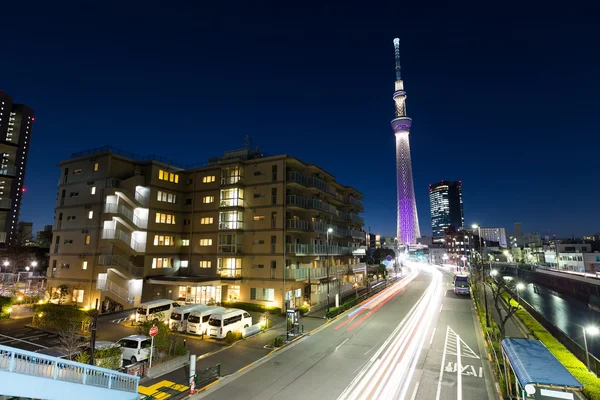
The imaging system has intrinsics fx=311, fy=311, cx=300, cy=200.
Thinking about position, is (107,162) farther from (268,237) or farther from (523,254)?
(523,254)

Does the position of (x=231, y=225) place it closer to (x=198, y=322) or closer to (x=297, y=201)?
(x=297, y=201)

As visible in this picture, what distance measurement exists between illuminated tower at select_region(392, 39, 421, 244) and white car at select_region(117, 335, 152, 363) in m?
148

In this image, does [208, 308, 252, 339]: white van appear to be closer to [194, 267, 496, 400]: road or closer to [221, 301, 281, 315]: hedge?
[194, 267, 496, 400]: road

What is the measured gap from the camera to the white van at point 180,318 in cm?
2520

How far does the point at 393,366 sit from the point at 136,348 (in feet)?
49.6

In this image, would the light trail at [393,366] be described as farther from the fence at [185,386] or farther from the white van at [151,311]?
the white van at [151,311]

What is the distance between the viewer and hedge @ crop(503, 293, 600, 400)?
1369cm

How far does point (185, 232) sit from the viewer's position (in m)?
40.5

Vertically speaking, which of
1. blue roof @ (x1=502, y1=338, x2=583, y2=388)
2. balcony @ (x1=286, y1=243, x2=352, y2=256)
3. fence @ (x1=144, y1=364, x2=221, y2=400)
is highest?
balcony @ (x1=286, y1=243, x2=352, y2=256)

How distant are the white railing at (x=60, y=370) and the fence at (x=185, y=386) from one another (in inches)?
75.5

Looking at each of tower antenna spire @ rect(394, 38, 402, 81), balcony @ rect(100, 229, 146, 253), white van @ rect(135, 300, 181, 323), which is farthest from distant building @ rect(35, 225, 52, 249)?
tower antenna spire @ rect(394, 38, 402, 81)


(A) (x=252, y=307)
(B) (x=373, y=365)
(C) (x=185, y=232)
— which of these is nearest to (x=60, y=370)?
(B) (x=373, y=365)

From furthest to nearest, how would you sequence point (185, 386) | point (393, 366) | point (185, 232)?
point (185, 232), point (393, 366), point (185, 386)

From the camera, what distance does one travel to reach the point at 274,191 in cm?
3644
